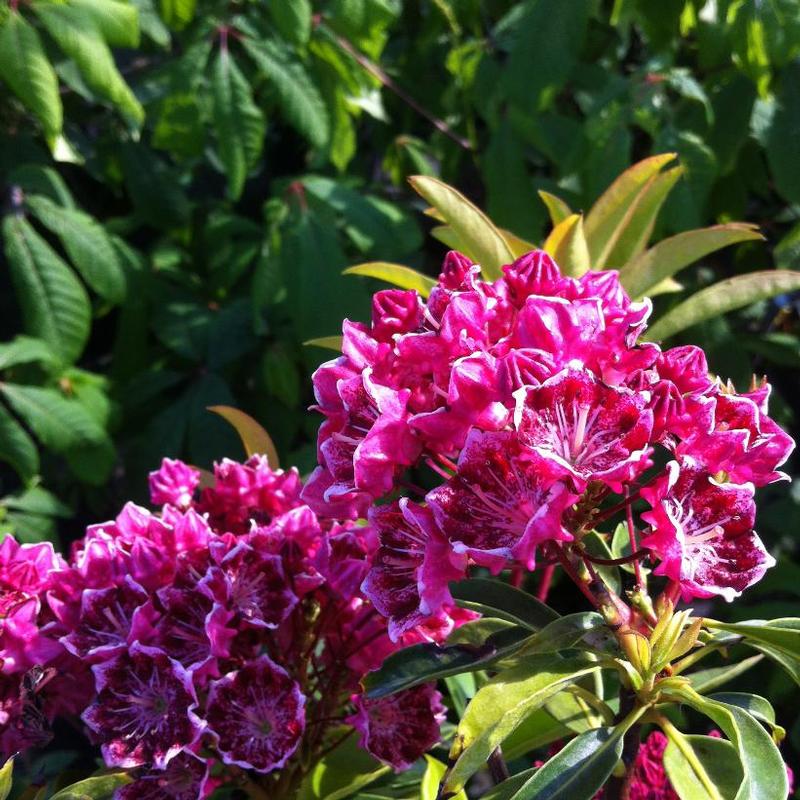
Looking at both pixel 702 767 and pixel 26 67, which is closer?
pixel 702 767

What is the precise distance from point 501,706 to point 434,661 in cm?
8

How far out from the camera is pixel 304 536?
3.06 feet

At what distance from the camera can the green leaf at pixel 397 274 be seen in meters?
1.09

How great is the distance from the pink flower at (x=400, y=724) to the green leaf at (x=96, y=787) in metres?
0.19

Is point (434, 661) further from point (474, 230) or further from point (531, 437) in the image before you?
Result: point (474, 230)

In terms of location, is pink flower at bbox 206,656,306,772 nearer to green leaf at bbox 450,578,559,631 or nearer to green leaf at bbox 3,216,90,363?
green leaf at bbox 450,578,559,631

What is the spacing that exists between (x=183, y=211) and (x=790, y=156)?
1.18m

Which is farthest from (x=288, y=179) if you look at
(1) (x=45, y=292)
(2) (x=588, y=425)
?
(2) (x=588, y=425)

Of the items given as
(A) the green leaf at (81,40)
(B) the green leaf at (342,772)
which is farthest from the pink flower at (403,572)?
(A) the green leaf at (81,40)

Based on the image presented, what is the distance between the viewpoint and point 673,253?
109cm

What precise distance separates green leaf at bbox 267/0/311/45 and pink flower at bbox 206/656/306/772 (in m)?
1.24

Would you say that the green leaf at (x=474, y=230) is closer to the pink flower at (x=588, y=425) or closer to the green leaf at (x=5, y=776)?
→ the pink flower at (x=588, y=425)

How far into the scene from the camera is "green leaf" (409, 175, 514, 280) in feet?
3.39

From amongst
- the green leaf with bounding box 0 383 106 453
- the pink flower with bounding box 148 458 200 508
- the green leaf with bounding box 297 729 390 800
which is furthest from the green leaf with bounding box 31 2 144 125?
the green leaf with bounding box 297 729 390 800
